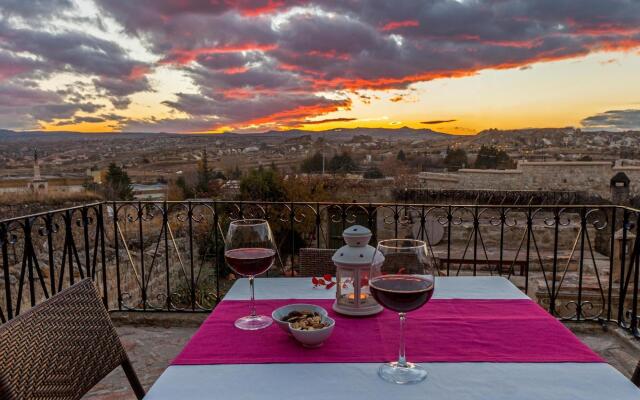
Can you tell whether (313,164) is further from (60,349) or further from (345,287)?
(60,349)

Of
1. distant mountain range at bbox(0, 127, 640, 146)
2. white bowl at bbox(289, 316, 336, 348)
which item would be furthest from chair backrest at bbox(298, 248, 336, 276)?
distant mountain range at bbox(0, 127, 640, 146)

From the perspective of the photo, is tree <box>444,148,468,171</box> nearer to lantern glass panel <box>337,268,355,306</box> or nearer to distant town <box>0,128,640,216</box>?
distant town <box>0,128,640,216</box>

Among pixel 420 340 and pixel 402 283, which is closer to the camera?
pixel 402 283

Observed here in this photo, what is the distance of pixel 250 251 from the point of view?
3.77 feet

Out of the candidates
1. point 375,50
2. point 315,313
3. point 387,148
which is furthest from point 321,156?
point 315,313

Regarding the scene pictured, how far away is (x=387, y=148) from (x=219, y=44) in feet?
37.4

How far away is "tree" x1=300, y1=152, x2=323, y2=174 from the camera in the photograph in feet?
49.8

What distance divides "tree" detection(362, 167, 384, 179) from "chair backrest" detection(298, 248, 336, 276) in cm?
1342

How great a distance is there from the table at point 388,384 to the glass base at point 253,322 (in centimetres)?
20

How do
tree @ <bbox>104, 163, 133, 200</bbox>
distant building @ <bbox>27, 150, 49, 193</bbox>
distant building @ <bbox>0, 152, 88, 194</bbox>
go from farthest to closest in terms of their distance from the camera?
tree @ <bbox>104, 163, 133, 200</bbox> → distant building @ <bbox>27, 150, 49, 193</bbox> → distant building @ <bbox>0, 152, 88, 194</bbox>

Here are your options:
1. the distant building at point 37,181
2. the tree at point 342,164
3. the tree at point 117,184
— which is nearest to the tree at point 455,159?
the tree at point 342,164

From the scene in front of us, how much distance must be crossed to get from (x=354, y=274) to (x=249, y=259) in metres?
0.28

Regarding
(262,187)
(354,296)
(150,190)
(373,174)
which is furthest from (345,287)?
(150,190)

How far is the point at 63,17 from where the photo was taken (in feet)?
25.6
